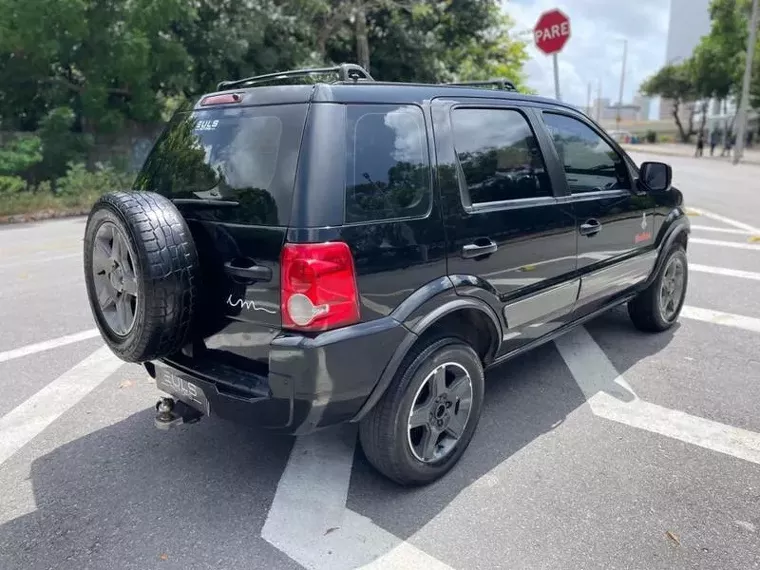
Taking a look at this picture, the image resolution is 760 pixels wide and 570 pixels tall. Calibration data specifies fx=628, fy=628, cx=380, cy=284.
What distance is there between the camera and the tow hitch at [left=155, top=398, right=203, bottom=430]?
3143mm

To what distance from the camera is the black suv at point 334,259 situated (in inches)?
104

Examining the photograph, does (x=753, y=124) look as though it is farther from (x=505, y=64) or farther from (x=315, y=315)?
(x=315, y=315)

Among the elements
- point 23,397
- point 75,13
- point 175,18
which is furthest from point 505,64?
point 23,397

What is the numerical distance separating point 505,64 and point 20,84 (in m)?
20.4

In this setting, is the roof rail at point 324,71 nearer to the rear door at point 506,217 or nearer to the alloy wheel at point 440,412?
the rear door at point 506,217

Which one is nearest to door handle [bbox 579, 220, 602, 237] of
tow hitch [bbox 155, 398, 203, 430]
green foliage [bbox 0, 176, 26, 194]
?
tow hitch [bbox 155, 398, 203, 430]

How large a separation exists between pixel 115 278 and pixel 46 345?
266cm

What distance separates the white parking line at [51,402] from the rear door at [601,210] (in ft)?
11.2

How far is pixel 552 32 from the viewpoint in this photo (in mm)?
9844

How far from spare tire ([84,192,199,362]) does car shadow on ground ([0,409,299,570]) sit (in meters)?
0.72

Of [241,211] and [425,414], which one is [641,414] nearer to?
[425,414]

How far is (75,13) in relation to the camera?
45.1 ft

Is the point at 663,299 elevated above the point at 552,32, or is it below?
below

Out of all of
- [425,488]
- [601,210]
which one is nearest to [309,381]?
[425,488]
